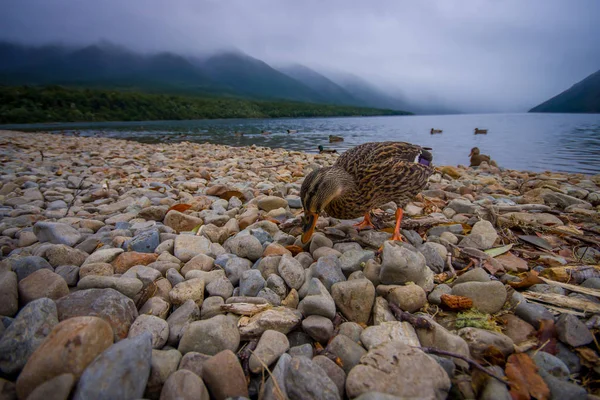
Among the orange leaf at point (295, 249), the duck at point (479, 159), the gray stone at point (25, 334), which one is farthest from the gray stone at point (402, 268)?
the duck at point (479, 159)

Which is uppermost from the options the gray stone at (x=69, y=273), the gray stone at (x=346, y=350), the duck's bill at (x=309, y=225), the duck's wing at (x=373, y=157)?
the duck's wing at (x=373, y=157)

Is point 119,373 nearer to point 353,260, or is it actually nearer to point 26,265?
point 26,265

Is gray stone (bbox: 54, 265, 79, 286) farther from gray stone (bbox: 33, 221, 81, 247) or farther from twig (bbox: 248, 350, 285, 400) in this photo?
twig (bbox: 248, 350, 285, 400)

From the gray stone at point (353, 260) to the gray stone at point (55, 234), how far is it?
2.62m

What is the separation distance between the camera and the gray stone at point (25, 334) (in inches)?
52.0

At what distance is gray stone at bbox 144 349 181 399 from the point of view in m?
1.34

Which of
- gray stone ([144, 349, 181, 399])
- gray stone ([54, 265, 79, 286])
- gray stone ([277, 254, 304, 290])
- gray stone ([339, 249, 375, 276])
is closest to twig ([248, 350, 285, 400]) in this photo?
gray stone ([144, 349, 181, 399])

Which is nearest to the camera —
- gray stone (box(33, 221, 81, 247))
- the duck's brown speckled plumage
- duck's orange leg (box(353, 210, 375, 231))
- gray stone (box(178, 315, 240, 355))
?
gray stone (box(178, 315, 240, 355))

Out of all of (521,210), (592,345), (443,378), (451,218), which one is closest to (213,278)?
(443,378)

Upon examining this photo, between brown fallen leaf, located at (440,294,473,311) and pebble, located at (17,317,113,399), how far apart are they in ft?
6.51

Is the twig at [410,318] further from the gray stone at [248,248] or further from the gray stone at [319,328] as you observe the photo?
the gray stone at [248,248]

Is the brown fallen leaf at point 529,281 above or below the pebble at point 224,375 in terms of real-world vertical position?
above

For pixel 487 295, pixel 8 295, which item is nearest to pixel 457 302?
pixel 487 295

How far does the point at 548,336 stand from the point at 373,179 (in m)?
1.80
